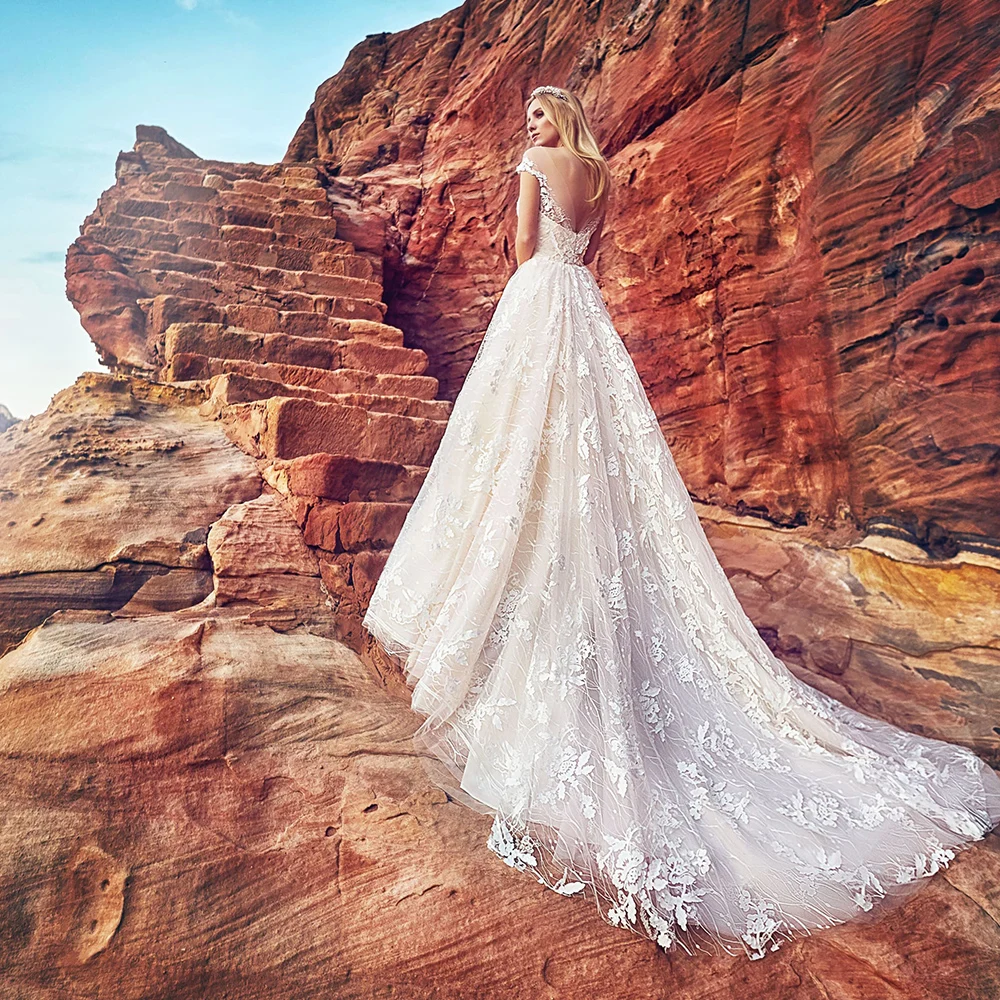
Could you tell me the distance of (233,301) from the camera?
16.8 feet

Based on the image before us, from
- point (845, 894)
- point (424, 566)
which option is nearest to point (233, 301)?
point (424, 566)

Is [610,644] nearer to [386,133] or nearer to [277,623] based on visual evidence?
[277,623]

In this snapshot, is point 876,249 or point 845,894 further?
point 876,249

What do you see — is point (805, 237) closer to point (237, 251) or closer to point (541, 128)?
point (541, 128)

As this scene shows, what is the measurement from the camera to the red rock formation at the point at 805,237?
310cm

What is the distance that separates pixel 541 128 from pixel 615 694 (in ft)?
7.95

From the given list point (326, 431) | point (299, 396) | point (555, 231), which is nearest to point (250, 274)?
point (299, 396)

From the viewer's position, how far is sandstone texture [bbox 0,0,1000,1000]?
60.2 inches

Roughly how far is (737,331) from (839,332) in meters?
0.73

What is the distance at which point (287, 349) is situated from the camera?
4.73 metres

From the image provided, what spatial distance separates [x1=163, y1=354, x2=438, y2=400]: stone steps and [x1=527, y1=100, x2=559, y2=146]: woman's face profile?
6.76 ft

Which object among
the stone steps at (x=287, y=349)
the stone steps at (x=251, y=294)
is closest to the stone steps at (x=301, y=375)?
the stone steps at (x=287, y=349)

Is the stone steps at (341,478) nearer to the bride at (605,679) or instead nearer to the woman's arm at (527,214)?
the bride at (605,679)

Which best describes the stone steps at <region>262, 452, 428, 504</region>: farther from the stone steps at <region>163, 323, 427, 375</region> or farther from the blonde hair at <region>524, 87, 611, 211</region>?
the blonde hair at <region>524, 87, 611, 211</region>
